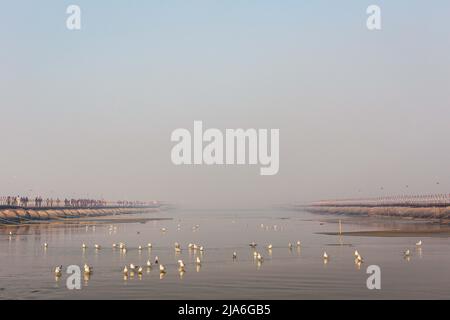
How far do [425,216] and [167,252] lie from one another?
4644 inches

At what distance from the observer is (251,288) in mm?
45031

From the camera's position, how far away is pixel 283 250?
78.9 metres

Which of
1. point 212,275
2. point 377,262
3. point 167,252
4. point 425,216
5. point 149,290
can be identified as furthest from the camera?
point 425,216

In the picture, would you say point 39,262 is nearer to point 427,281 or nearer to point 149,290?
point 149,290
